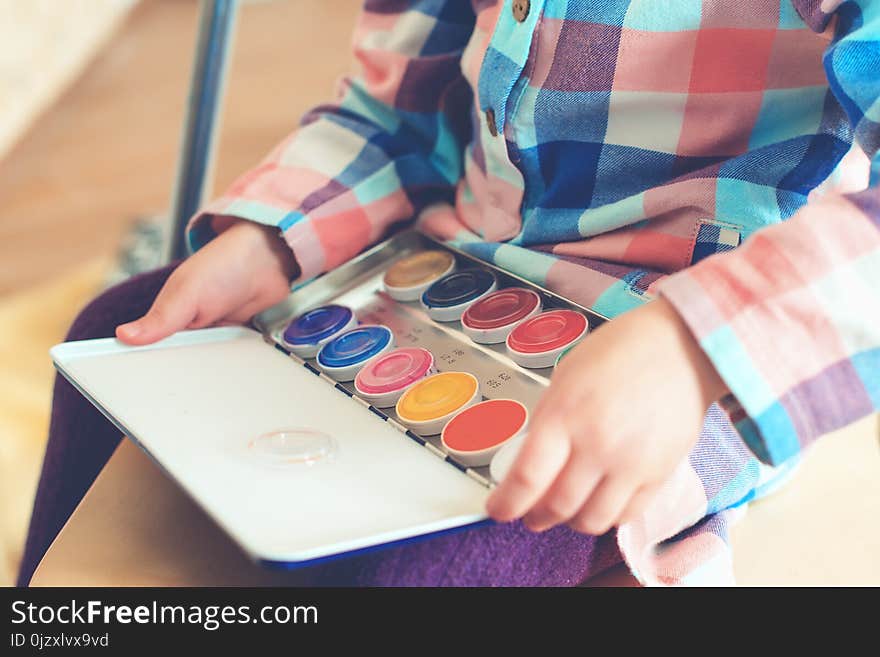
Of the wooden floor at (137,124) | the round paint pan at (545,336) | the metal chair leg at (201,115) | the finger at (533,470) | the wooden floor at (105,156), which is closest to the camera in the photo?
the finger at (533,470)

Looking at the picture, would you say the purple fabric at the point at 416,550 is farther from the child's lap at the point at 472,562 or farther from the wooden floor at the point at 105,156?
the wooden floor at the point at 105,156

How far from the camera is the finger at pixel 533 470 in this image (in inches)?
13.7

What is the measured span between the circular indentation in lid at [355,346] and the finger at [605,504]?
0.50 feet

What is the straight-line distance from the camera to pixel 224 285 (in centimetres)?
56

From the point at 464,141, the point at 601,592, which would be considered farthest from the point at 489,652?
the point at 464,141

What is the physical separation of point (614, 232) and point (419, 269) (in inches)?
4.1

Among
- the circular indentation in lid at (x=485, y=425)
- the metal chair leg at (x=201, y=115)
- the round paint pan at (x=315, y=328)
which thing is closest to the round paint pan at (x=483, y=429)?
the circular indentation in lid at (x=485, y=425)

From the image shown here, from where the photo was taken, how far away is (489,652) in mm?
410

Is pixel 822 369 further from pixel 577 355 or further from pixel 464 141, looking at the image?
pixel 464 141

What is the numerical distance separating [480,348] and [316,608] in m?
0.14

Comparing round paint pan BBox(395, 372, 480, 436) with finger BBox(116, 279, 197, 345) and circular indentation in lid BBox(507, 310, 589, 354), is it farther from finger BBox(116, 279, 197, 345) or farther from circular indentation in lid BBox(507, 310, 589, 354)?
finger BBox(116, 279, 197, 345)

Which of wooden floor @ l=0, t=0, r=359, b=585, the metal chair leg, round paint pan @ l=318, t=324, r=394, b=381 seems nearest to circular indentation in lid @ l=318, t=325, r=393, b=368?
round paint pan @ l=318, t=324, r=394, b=381

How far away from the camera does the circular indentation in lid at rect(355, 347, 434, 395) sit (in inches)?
18.1

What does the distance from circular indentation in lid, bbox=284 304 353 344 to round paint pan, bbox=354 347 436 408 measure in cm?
4
